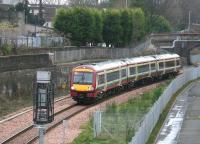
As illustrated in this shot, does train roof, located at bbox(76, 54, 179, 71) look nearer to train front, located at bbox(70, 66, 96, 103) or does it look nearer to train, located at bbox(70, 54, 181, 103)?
train, located at bbox(70, 54, 181, 103)

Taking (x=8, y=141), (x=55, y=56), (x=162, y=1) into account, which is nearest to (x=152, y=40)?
(x=162, y=1)

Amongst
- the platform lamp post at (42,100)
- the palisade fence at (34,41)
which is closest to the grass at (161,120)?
the platform lamp post at (42,100)

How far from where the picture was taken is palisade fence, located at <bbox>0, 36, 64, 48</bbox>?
181 ft

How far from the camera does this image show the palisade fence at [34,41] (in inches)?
2178

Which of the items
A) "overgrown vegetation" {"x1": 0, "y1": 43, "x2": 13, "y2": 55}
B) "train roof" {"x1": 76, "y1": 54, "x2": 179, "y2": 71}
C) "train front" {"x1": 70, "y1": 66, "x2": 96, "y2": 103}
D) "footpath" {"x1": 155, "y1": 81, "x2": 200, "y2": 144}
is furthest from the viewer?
"overgrown vegetation" {"x1": 0, "y1": 43, "x2": 13, "y2": 55}

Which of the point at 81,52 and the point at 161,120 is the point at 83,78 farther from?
the point at 81,52

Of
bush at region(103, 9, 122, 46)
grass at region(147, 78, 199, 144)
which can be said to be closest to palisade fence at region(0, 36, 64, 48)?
bush at region(103, 9, 122, 46)

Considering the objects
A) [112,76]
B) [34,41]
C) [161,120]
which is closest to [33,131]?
[161,120]

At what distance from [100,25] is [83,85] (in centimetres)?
3238

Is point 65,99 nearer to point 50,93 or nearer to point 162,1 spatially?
point 50,93

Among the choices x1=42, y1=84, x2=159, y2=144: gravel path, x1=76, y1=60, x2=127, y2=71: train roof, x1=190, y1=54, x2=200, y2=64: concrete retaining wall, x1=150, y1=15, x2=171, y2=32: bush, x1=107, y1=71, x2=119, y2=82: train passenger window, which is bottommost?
x1=190, y1=54, x2=200, y2=64: concrete retaining wall

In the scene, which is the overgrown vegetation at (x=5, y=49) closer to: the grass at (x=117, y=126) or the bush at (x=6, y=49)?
the bush at (x=6, y=49)

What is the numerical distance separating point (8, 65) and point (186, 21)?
123499 mm

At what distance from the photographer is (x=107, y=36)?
8225cm
